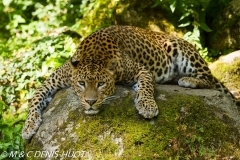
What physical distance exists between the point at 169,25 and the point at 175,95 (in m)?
4.55

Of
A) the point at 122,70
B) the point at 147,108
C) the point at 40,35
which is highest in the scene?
the point at 122,70

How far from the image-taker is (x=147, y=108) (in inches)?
239

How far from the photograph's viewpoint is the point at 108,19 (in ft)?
36.9

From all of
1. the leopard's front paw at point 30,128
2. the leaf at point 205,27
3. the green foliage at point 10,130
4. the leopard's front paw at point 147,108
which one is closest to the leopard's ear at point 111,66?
the leopard's front paw at point 147,108

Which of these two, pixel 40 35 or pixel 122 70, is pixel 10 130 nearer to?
pixel 122 70

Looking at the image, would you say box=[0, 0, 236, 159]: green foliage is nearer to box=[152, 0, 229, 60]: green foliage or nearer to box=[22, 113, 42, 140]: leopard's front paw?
box=[152, 0, 229, 60]: green foliage

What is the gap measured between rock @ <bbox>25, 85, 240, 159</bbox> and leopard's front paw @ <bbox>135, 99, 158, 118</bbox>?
96 mm

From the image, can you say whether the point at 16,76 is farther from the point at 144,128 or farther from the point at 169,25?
the point at 144,128

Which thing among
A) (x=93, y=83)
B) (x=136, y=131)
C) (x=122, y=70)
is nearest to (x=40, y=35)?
(x=122, y=70)

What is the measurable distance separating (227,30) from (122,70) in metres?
4.60

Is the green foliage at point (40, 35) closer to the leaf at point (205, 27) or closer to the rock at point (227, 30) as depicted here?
the leaf at point (205, 27)

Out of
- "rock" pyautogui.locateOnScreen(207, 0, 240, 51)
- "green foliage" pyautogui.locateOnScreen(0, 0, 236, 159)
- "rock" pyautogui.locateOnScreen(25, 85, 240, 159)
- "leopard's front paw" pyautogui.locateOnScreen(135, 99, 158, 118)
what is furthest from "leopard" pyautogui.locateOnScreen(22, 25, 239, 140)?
"rock" pyautogui.locateOnScreen(207, 0, 240, 51)

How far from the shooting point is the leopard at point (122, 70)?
249 inches

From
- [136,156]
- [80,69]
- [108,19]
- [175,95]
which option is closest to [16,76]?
[108,19]
